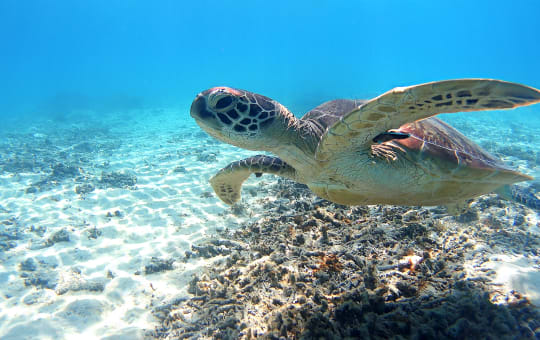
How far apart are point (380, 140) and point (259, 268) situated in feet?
5.64

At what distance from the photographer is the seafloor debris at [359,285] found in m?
1.55

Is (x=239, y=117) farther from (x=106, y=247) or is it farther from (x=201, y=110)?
(x=106, y=247)

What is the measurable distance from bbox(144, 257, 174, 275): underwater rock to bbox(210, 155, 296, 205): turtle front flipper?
4.14ft

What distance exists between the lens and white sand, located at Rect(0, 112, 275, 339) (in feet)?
9.24

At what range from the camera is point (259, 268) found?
8.27ft

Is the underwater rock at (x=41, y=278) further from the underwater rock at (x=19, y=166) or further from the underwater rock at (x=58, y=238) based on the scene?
the underwater rock at (x=19, y=166)

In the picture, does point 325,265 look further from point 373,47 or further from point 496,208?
point 373,47

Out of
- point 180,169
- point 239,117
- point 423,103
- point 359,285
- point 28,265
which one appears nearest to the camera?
point 423,103

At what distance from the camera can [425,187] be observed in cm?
247

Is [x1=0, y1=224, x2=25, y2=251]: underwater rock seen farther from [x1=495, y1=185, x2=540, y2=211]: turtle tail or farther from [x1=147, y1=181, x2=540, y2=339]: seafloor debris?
[x1=495, y1=185, x2=540, y2=211]: turtle tail

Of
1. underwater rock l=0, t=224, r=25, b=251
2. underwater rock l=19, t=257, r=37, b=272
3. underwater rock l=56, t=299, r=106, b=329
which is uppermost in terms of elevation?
underwater rock l=0, t=224, r=25, b=251

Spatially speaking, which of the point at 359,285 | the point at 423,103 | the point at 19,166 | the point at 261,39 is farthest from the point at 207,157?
the point at 261,39

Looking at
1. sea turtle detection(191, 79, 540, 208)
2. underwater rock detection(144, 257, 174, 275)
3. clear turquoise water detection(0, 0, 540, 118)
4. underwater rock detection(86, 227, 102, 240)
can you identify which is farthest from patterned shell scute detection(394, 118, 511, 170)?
clear turquoise water detection(0, 0, 540, 118)

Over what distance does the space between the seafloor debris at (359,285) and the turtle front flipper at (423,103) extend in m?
1.13
